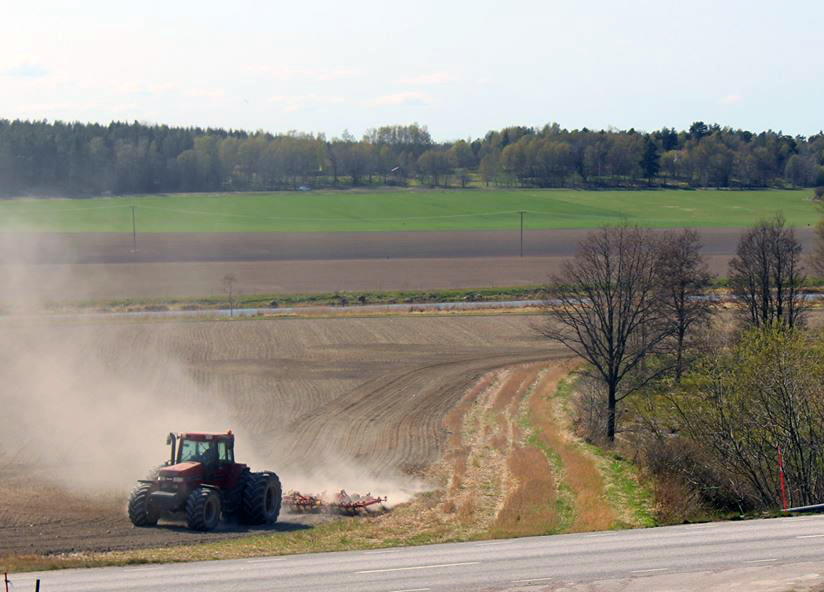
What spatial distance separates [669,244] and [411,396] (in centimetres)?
1730

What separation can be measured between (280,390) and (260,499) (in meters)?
21.4

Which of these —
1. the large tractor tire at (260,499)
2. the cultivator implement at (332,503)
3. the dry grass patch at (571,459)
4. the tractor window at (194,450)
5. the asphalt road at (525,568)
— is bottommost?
the dry grass patch at (571,459)

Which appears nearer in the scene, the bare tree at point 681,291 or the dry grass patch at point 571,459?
the dry grass patch at point 571,459

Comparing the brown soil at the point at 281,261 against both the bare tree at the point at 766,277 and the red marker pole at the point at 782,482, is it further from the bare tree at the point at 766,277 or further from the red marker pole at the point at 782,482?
the red marker pole at the point at 782,482

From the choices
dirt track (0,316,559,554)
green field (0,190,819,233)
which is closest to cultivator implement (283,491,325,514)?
dirt track (0,316,559,554)

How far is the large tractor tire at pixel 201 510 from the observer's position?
2466 centimetres

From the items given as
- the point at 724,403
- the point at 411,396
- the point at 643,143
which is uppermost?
the point at 643,143

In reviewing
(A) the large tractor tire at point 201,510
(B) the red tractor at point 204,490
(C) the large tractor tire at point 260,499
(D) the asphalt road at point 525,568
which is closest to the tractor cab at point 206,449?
(B) the red tractor at point 204,490

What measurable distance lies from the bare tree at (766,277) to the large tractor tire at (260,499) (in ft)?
111

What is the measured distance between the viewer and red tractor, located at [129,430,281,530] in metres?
24.9

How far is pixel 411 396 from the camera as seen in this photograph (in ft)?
155

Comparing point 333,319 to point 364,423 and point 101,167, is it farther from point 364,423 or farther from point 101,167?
point 101,167

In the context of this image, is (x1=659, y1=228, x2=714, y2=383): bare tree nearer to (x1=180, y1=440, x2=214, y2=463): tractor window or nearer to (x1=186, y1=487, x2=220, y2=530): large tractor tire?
(x1=180, y1=440, x2=214, y2=463): tractor window

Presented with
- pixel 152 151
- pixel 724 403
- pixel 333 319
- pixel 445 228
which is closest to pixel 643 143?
pixel 445 228
